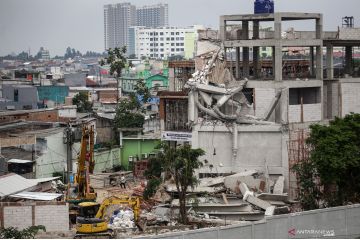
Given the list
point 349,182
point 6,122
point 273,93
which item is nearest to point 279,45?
A: point 273,93

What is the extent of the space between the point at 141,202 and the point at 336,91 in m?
8.81

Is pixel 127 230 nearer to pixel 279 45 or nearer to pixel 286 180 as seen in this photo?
pixel 286 180

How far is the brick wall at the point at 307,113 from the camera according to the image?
25828 millimetres

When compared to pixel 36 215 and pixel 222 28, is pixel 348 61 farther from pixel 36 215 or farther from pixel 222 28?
pixel 36 215

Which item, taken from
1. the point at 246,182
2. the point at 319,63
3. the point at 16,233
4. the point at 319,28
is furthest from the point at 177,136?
the point at 16,233

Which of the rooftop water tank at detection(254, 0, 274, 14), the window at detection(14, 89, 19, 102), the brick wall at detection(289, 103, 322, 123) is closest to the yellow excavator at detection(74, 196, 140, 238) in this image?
the brick wall at detection(289, 103, 322, 123)

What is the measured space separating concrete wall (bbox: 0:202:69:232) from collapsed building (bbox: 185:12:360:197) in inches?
241

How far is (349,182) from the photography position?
66.6ft

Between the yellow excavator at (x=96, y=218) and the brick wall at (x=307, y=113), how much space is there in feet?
26.3

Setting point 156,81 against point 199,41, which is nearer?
point 199,41

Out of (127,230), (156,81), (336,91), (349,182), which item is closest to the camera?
(127,230)

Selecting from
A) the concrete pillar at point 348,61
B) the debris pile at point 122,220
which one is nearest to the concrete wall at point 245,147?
the debris pile at point 122,220

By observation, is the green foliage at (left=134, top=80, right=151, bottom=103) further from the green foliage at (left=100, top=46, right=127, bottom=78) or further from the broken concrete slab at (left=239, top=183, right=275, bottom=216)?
the broken concrete slab at (left=239, top=183, right=275, bottom=216)

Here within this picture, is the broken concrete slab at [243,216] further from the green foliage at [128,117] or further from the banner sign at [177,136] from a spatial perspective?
the green foliage at [128,117]
